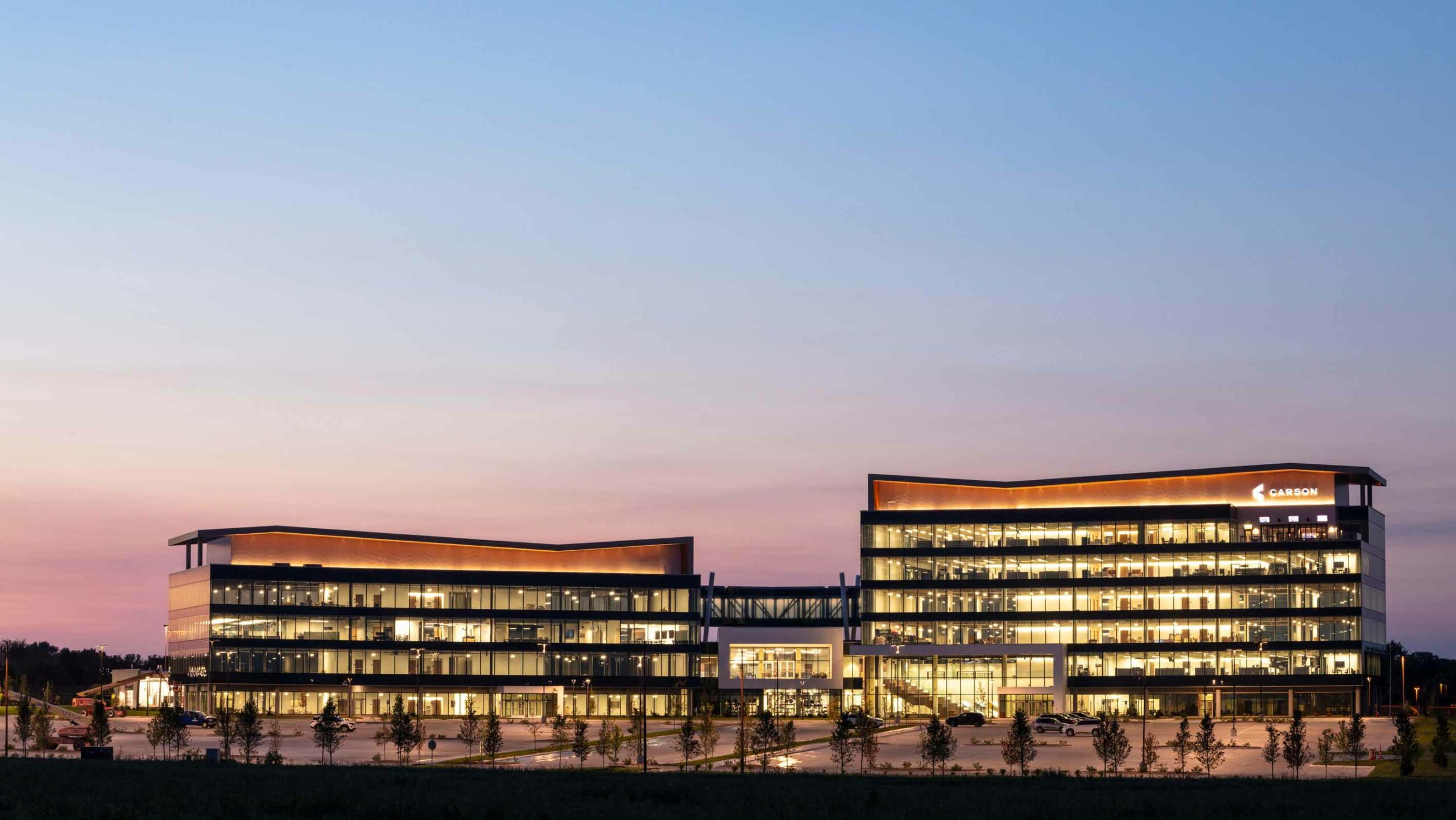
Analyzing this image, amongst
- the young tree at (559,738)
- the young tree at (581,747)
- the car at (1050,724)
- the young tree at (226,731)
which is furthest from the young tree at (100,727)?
the car at (1050,724)

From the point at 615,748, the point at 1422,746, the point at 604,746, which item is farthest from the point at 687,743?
the point at 1422,746

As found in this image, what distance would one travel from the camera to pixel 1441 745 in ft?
410

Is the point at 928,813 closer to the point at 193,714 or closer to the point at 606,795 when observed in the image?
the point at 606,795

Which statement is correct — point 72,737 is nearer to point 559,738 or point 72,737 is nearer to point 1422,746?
point 559,738

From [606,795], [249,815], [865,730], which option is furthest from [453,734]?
[249,815]

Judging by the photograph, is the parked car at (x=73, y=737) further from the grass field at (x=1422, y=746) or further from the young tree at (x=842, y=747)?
the grass field at (x=1422, y=746)

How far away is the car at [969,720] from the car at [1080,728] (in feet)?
38.5

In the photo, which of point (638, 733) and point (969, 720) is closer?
point (638, 733)

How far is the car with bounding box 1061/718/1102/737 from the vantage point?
168625 millimetres

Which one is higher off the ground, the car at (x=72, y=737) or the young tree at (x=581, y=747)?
the young tree at (x=581, y=747)

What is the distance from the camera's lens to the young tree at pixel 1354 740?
120250 millimetres

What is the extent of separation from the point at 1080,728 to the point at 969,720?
15.1 metres

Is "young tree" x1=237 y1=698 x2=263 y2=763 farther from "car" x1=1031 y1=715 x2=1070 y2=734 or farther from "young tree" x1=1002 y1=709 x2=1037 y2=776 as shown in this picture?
"car" x1=1031 y1=715 x2=1070 y2=734

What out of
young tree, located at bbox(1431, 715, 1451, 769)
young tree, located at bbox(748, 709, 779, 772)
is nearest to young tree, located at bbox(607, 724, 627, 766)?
young tree, located at bbox(748, 709, 779, 772)
